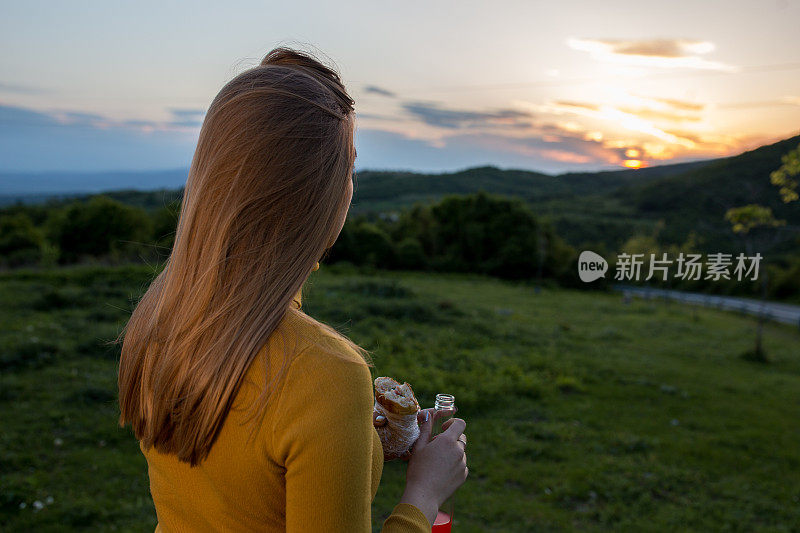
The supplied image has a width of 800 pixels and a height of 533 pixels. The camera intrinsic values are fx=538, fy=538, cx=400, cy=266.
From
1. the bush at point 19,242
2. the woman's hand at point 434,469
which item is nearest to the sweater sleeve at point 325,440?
the woman's hand at point 434,469

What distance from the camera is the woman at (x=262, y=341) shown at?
76 centimetres

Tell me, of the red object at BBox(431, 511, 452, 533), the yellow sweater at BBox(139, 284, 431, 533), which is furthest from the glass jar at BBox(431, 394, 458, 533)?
the yellow sweater at BBox(139, 284, 431, 533)

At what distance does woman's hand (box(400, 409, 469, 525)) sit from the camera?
3.28 ft

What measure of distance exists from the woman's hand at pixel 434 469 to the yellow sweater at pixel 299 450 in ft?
0.70

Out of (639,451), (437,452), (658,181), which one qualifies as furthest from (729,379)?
(658,181)

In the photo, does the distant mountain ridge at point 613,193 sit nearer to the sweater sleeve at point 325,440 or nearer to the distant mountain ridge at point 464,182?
the distant mountain ridge at point 464,182

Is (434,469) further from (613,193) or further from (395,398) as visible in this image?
(613,193)

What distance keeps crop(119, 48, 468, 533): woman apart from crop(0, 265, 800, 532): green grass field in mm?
243

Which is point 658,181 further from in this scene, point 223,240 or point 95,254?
point 223,240

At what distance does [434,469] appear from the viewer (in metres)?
1.05

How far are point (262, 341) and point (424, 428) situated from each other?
0.49 meters

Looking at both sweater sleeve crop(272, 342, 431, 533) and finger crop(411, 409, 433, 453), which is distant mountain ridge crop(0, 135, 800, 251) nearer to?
finger crop(411, 409, 433, 453)

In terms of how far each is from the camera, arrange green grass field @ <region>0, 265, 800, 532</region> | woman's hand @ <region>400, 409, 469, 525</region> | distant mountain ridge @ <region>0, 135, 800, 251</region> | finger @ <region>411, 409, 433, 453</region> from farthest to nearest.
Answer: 1. distant mountain ridge @ <region>0, 135, 800, 251</region>
2. green grass field @ <region>0, 265, 800, 532</region>
3. finger @ <region>411, 409, 433, 453</region>
4. woman's hand @ <region>400, 409, 469, 525</region>

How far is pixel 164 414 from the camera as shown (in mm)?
910
